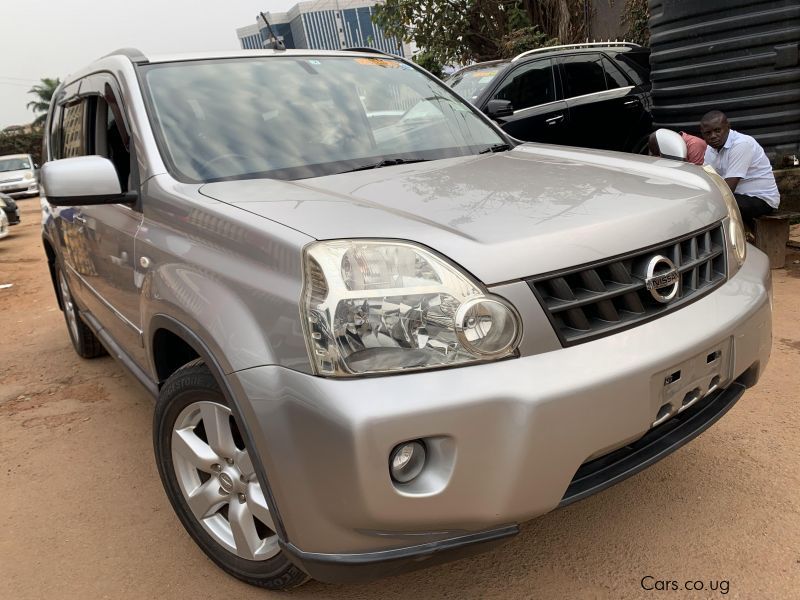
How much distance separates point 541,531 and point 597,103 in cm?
614

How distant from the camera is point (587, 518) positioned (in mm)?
2404

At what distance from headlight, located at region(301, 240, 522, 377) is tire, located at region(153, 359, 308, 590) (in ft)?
1.62

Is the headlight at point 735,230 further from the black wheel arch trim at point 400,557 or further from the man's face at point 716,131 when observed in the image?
the man's face at point 716,131

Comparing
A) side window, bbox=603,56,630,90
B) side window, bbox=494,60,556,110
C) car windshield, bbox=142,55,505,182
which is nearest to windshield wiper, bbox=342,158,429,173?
car windshield, bbox=142,55,505,182

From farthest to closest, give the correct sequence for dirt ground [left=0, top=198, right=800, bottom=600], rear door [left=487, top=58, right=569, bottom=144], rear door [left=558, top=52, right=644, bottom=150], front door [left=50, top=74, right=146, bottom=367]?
rear door [left=558, top=52, right=644, bottom=150]
rear door [left=487, top=58, right=569, bottom=144]
front door [left=50, top=74, right=146, bottom=367]
dirt ground [left=0, top=198, right=800, bottom=600]

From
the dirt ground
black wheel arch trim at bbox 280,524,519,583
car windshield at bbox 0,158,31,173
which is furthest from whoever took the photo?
car windshield at bbox 0,158,31,173

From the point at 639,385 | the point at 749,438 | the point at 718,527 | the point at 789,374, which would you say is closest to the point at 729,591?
the point at 718,527

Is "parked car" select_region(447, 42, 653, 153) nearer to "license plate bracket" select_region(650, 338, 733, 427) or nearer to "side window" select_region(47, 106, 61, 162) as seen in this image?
"side window" select_region(47, 106, 61, 162)

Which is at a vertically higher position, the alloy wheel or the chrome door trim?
the chrome door trim

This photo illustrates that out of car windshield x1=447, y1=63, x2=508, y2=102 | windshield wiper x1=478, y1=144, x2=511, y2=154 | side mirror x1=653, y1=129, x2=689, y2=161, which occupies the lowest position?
car windshield x1=447, y1=63, x2=508, y2=102

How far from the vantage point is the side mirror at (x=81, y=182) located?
91.8 inches

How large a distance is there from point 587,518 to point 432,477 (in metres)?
1.04

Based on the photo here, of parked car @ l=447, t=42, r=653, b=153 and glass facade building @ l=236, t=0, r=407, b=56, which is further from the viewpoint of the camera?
glass facade building @ l=236, t=0, r=407, b=56

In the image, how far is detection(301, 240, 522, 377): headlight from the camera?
5.30ft
